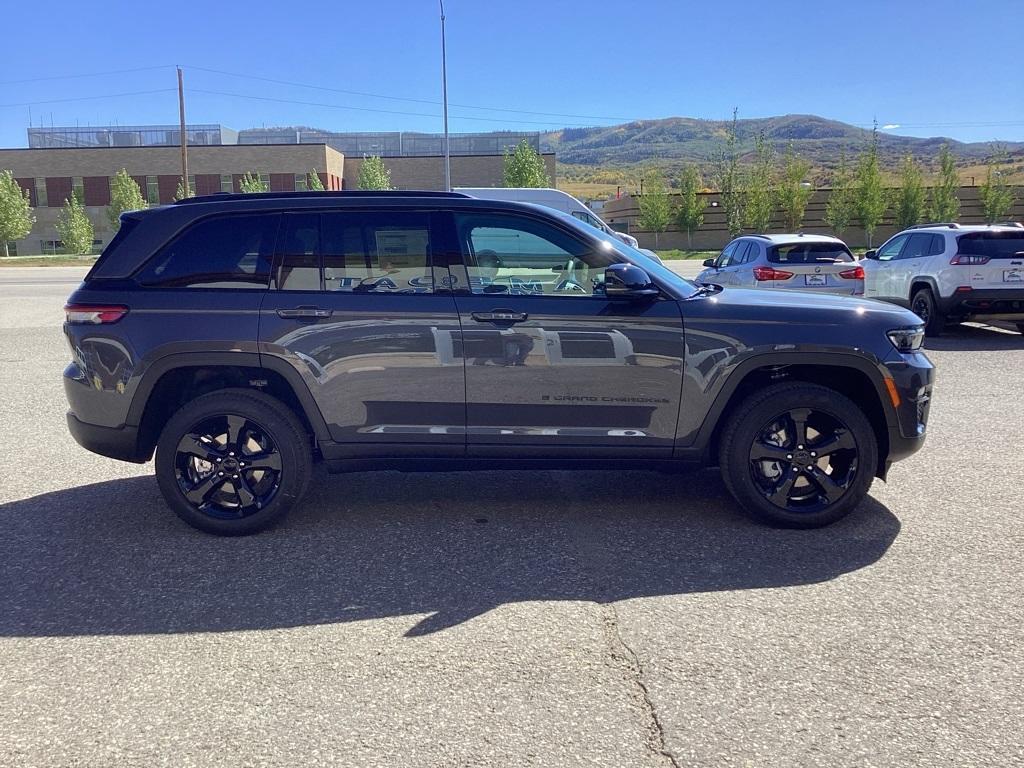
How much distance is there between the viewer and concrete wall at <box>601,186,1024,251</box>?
171 ft

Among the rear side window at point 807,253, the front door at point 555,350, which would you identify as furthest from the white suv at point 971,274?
the front door at point 555,350

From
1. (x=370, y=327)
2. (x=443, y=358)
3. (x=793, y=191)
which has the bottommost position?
(x=443, y=358)

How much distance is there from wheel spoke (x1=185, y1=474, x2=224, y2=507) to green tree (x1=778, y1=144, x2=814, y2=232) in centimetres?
4928

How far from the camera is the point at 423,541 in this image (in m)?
4.71

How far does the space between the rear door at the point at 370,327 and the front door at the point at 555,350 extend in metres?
0.15

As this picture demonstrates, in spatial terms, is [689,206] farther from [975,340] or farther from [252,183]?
[975,340]

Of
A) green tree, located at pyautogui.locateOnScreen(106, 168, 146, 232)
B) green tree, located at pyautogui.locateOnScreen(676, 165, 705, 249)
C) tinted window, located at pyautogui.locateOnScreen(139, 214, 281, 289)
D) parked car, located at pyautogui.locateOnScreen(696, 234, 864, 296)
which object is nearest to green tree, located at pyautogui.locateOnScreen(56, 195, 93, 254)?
green tree, located at pyautogui.locateOnScreen(106, 168, 146, 232)

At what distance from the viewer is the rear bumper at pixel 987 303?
12188 millimetres

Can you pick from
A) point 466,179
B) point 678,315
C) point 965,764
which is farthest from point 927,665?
point 466,179

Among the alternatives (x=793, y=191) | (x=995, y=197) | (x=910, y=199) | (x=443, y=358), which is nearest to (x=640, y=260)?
(x=443, y=358)

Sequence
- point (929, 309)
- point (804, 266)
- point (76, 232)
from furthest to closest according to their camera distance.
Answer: point (76, 232) → point (804, 266) → point (929, 309)

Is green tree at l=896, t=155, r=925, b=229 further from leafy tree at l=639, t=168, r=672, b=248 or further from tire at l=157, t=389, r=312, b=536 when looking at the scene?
tire at l=157, t=389, r=312, b=536

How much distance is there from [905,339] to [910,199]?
51.4 metres

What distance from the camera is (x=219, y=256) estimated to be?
4.83 meters
